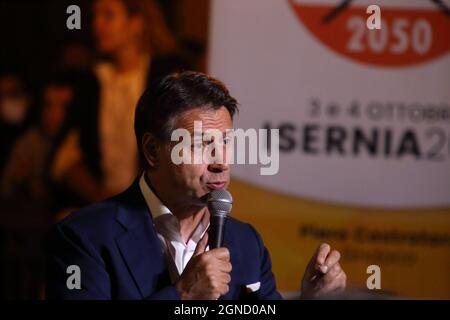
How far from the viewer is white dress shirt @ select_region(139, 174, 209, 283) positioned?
163cm

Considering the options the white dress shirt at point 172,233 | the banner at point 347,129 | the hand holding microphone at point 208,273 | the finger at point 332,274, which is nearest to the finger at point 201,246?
the hand holding microphone at point 208,273

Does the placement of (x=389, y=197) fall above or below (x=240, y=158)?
below

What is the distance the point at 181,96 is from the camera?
155cm

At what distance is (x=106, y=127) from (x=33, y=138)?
14.0 inches

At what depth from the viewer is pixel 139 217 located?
5.38 ft

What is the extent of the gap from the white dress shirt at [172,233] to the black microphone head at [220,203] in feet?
0.45

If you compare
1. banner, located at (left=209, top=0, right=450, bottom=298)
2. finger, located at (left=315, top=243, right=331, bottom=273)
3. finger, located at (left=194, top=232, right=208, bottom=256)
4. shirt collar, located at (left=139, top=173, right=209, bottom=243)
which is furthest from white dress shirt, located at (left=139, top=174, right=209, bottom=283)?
banner, located at (left=209, top=0, right=450, bottom=298)

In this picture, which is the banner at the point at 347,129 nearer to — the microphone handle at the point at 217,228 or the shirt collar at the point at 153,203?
the shirt collar at the point at 153,203

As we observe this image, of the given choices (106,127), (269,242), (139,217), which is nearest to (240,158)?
(139,217)

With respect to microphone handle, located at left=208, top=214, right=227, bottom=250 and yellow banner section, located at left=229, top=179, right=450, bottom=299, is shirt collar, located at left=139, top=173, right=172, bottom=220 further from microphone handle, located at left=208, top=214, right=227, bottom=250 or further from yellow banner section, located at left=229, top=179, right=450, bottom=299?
yellow banner section, located at left=229, top=179, right=450, bottom=299

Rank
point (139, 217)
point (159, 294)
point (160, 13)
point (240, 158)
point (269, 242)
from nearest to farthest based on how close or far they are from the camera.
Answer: point (159, 294), point (139, 217), point (240, 158), point (269, 242), point (160, 13)

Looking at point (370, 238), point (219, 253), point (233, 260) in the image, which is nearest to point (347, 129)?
point (370, 238)

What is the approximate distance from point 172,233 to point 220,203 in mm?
173
